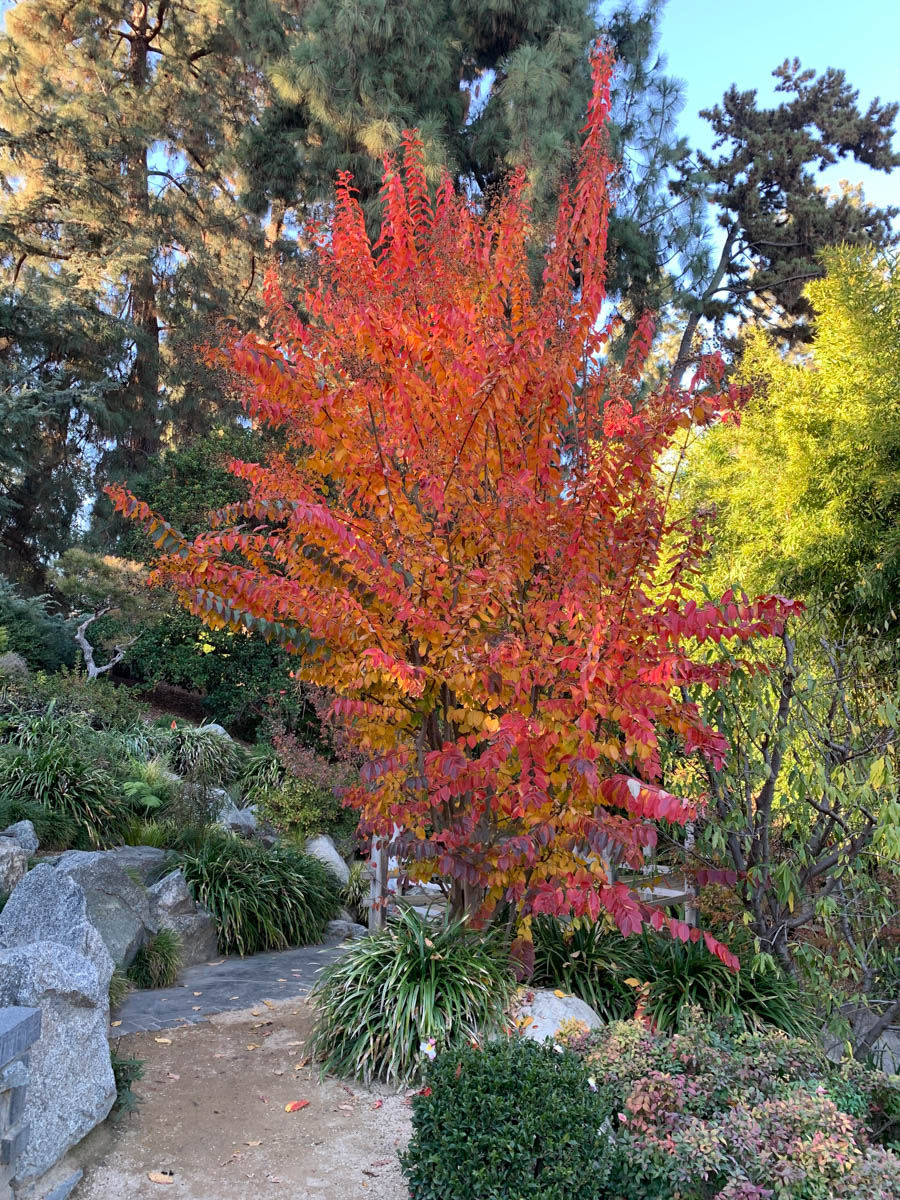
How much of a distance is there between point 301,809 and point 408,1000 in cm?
444

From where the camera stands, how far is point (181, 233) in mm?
17297

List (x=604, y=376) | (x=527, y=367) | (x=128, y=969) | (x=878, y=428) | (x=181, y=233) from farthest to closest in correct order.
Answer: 1. (x=181, y=233)
2. (x=878, y=428)
3. (x=128, y=969)
4. (x=604, y=376)
5. (x=527, y=367)

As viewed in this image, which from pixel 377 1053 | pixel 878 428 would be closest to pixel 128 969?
pixel 377 1053

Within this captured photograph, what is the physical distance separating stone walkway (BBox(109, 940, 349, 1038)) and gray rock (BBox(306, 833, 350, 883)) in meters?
1.25

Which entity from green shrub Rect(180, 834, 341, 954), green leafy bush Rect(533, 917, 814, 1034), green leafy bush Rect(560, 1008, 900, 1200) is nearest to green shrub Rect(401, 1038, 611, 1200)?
green leafy bush Rect(560, 1008, 900, 1200)

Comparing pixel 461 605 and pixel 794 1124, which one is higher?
pixel 461 605

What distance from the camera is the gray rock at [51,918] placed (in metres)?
4.22

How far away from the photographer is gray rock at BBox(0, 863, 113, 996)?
4.22 meters

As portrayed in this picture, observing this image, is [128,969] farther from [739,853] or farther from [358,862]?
[739,853]

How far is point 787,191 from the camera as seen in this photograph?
17.8 meters

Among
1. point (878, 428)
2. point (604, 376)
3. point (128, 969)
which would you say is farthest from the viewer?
point (878, 428)

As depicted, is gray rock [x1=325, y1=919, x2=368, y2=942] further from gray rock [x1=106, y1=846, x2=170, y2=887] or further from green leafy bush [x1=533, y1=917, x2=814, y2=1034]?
green leafy bush [x1=533, y1=917, x2=814, y2=1034]

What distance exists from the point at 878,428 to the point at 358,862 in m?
6.01

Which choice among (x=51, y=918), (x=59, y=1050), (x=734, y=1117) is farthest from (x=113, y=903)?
(x=734, y=1117)
